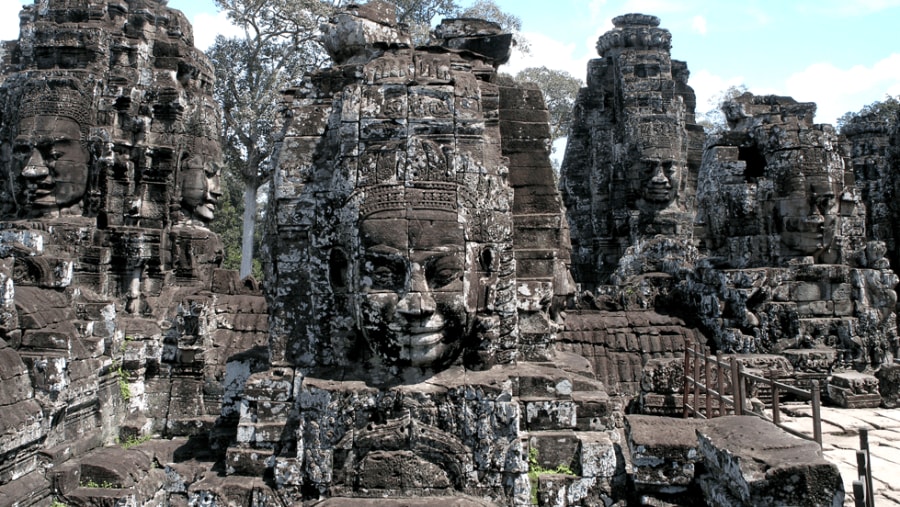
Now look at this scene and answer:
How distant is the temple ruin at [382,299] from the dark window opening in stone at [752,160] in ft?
0.14

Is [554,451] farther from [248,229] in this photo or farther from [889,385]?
[248,229]

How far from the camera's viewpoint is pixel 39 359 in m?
5.65

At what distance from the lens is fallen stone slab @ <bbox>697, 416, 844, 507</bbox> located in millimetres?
3580

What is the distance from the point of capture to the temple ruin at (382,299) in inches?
167

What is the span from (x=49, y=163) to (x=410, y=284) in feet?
21.8

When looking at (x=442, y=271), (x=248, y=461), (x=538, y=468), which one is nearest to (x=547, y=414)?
(x=538, y=468)

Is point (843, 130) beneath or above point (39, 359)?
above

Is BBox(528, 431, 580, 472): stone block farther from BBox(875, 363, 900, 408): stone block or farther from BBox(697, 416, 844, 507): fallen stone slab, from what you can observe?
BBox(875, 363, 900, 408): stone block

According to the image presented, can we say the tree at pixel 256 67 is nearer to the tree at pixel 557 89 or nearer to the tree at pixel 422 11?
the tree at pixel 422 11

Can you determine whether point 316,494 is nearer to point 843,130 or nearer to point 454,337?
point 454,337

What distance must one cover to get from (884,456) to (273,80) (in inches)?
821

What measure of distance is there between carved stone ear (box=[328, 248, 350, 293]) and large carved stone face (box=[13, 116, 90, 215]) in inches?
226

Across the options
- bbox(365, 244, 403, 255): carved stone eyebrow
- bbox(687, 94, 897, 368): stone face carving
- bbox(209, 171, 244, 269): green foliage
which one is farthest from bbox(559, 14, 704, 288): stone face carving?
bbox(209, 171, 244, 269): green foliage

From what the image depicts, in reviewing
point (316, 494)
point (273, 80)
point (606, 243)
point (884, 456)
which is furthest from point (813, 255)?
point (273, 80)
